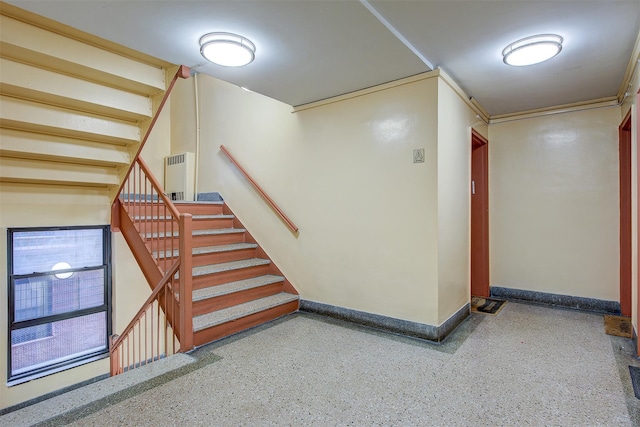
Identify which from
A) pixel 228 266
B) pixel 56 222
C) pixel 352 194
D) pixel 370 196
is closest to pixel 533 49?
pixel 370 196

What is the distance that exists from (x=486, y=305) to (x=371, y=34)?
3096 millimetres

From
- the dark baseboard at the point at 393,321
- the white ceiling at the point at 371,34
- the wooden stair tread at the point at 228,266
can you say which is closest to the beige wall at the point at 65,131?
the white ceiling at the point at 371,34

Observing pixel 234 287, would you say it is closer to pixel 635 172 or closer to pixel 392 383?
pixel 392 383

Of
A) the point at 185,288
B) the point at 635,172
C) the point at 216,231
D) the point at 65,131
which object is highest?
the point at 65,131

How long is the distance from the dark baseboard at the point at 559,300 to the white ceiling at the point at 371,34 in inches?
84.3

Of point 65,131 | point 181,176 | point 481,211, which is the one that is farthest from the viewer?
point 181,176

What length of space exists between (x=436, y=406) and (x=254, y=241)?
8.84 feet

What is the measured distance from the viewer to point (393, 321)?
9.50ft

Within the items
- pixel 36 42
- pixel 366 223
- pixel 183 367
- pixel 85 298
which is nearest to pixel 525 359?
pixel 366 223

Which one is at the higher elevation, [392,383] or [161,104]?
[161,104]

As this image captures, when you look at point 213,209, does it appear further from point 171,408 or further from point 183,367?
point 171,408

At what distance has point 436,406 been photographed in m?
1.83

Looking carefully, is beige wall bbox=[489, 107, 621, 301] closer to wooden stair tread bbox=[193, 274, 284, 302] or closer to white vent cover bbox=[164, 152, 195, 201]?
wooden stair tread bbox=[193, 274, 284, 302]

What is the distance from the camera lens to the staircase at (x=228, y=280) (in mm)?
2881
